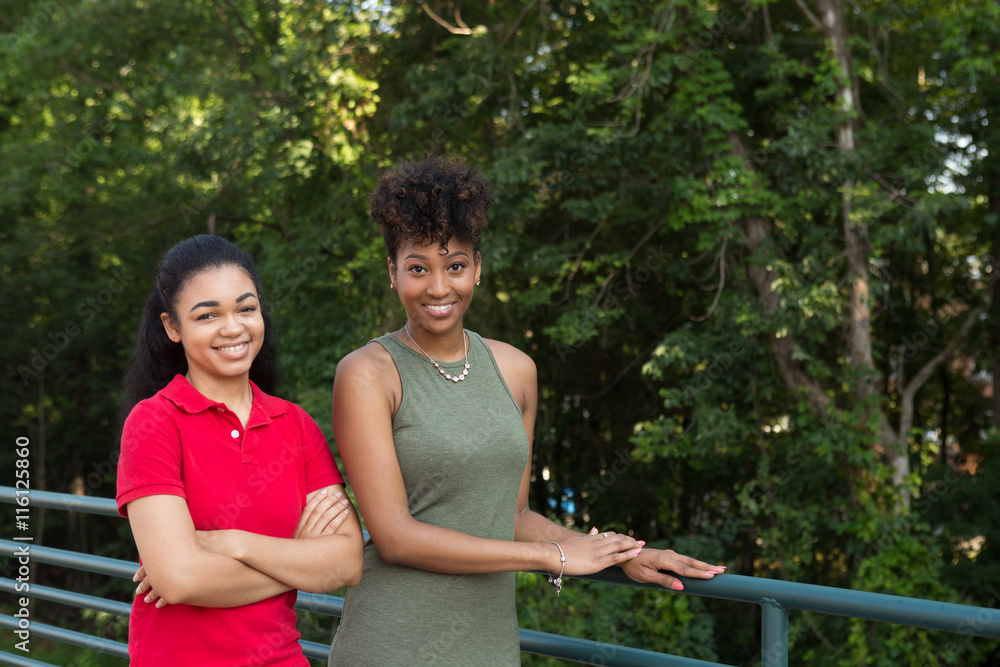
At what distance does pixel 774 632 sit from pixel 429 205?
1004 millimetres

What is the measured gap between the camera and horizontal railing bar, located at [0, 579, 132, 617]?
A: 2473 mm

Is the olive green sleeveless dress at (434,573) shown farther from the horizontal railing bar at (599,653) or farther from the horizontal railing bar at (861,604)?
the horizontal railing bar at (861,604)

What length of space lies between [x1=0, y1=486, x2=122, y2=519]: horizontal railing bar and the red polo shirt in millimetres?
705

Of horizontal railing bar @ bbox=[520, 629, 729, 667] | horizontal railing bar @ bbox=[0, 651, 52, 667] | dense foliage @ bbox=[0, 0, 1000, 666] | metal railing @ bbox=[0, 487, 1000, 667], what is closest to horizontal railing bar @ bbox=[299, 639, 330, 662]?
metal railing @ bbox=[0, 487, 1000, 667]

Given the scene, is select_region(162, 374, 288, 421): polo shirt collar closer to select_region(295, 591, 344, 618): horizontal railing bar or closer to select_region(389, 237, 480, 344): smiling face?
select_region(389, 237, 480, 344): smiling face

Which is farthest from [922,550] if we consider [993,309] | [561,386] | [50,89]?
[50,89]

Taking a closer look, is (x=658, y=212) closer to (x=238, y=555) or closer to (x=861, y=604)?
(x=861, y=604)

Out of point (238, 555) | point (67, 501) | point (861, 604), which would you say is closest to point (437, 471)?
point (238, 555)

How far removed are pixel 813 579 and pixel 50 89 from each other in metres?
11.1

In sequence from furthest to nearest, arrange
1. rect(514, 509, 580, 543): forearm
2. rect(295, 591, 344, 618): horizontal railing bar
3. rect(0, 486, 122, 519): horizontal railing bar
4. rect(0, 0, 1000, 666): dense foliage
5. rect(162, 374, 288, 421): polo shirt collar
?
rect(0, 0, 1000, 666): dense foliage
rect(0, 486, 122, 519): horizontal railing bar
rect(295, 591, 344, 618): horizontal railing bar
rect(514, 509, 580, 543): forearm
rect(162, 374, 288, 421): polo shirt collar

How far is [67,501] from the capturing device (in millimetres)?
2430

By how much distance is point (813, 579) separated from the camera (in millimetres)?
9562

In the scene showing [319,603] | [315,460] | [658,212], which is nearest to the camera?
[315,460]

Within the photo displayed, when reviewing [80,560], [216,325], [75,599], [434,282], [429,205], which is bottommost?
[75,599]
